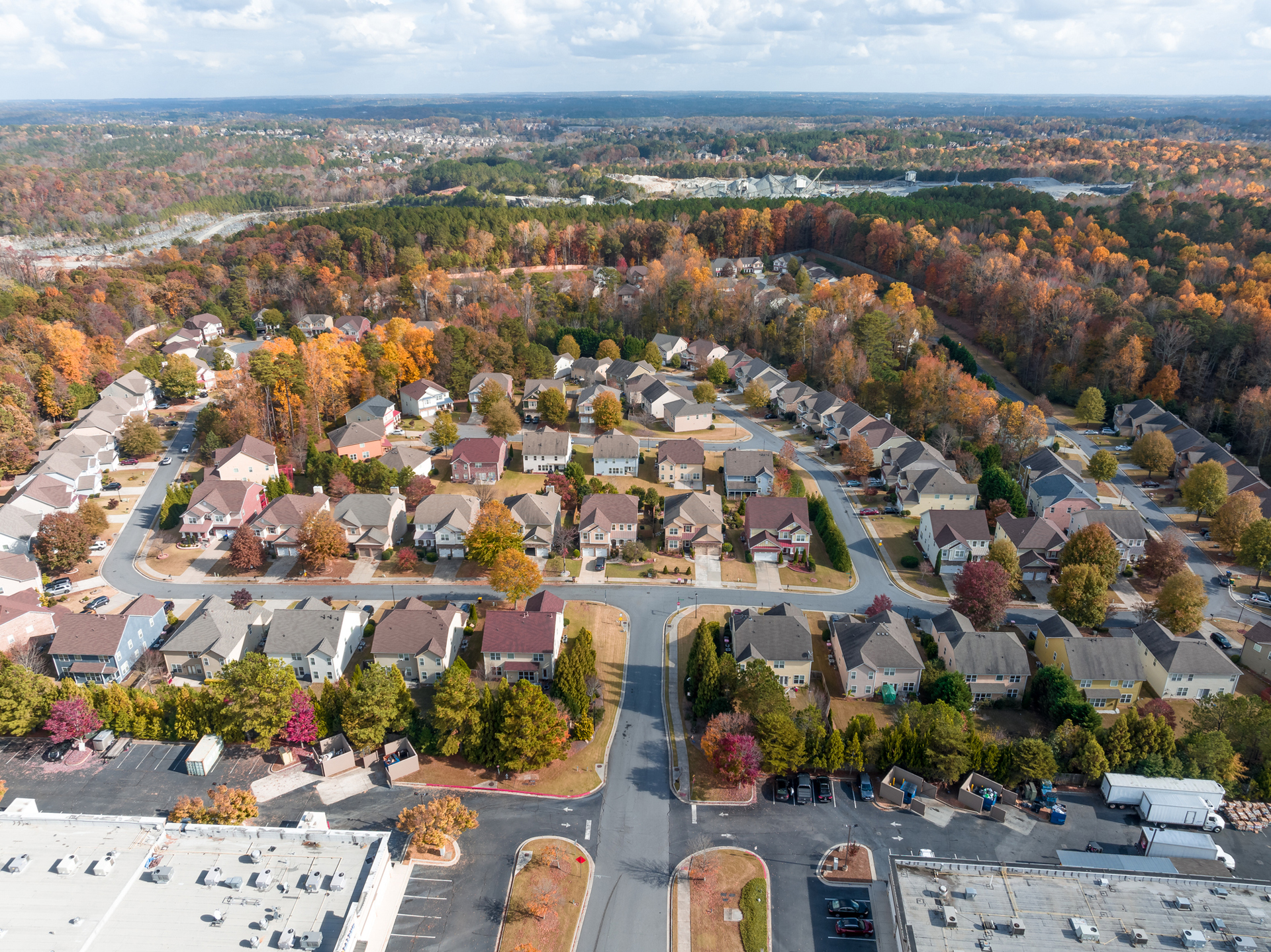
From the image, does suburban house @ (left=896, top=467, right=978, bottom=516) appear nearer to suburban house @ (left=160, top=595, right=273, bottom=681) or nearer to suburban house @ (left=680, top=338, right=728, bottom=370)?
suburban house @ (left=680, top=338, right=728, bottom=370)

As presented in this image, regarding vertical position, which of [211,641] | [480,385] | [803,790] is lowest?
[803,790]

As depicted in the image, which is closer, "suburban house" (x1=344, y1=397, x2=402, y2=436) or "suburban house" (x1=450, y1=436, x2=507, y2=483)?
"suburban house" (x1=450, y1=436, x2=507, y2=483)

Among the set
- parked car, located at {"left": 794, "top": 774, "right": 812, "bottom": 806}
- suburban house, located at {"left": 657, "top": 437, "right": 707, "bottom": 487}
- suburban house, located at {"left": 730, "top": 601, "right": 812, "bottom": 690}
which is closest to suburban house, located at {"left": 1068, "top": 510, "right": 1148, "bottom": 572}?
suburban house, located at {"left": 730, "top": 601, "right": 812, "bottom": 690}

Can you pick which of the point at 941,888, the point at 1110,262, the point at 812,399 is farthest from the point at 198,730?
the point at 1110,262

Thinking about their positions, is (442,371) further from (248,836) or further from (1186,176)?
(1186,176)

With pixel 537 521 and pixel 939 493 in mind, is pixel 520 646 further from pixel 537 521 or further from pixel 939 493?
pixel 939 493

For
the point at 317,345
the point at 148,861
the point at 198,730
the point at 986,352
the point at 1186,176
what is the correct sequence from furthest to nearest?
1. the point at 1186,176
2. the point at 986,352
3. the point at 317,345
4. the point at 198,730
5. the point at 148,861

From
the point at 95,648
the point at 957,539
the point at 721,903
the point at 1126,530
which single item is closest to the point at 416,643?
the point at 95,648
